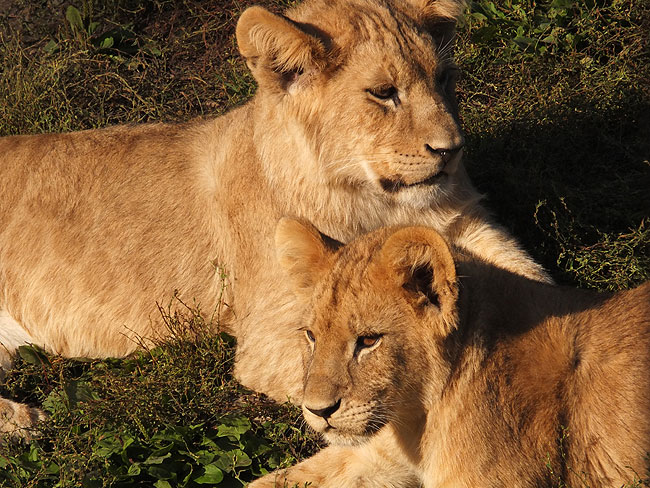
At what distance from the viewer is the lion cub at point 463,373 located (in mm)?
3383

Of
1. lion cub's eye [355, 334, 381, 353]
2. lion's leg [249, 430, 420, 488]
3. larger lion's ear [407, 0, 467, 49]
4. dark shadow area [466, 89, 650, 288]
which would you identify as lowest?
dark shadow area [466, 89, 650, 288]

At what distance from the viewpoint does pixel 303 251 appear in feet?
12.4

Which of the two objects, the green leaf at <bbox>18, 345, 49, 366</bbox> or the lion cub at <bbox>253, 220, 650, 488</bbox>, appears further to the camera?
the green leaf at <bbox>18, 345, 49, 366</bbox>

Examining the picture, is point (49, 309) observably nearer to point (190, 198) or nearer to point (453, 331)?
point (190, 198)

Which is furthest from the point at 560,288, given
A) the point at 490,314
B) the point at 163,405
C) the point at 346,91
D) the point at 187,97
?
the point at 187,97

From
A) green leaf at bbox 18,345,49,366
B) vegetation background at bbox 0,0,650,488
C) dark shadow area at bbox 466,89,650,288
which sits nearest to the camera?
vegetation background at bbox 0,0,650,488

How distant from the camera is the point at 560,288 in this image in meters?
4.02

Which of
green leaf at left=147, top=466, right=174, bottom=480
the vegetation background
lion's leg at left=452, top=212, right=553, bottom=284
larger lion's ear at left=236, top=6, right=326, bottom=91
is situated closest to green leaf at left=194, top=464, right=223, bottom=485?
the vegetation background

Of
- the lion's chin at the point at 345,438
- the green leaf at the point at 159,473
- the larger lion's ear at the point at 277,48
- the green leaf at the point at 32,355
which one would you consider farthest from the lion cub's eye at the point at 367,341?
the green leaf at the point at 32,355

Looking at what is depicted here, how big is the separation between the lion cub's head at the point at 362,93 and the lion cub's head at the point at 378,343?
93 centimetres

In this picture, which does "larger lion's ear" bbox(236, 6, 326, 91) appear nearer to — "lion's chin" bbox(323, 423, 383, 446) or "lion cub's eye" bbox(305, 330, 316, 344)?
"lion cub's eye" bbox(305, 330, 316, 344)

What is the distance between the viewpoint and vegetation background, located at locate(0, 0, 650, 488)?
4359 mm

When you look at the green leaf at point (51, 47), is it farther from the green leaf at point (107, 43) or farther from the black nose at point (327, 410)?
the black nose at point (327, 410)

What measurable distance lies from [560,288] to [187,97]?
11.9ft
